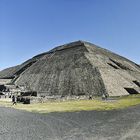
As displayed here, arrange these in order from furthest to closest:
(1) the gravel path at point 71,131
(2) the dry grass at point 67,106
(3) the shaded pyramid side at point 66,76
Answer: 1. (3) the shaded pyramid side at point 66,76
2. (2) the dry grass at point 67,106
3. (1) the gravel path at point 71,131

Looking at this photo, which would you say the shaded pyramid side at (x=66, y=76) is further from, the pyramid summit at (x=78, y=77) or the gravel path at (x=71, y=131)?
the gravel path at (x=71, y=131)

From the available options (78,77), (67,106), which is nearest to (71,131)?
(67,106)

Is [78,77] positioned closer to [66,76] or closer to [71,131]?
[66,76]

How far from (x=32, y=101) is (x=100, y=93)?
841 inches

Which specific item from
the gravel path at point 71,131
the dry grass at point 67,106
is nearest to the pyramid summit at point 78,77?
the dry grass at point 67,106

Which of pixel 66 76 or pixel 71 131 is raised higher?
pixel 66 76

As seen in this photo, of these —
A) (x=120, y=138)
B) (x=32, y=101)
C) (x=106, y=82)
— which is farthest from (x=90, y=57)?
(x=120, y=138)

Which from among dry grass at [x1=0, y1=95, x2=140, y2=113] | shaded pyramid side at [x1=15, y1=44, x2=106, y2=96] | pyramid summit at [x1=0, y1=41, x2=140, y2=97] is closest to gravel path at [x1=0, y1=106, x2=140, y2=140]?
dry grass at [x1=0, y1=95, x2=140, y2=113]

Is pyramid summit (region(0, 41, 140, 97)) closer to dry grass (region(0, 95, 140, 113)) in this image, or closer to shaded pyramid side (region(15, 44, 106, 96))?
shaded pyramid side (region(15, 44, 106, 96))

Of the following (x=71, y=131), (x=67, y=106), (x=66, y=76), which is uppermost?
(x=66, y=76)

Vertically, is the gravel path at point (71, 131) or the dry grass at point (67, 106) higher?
the dry grass at point (67, 106)

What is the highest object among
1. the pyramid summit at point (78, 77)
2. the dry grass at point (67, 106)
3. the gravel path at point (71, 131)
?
the pyramid summit at point (78, 77)

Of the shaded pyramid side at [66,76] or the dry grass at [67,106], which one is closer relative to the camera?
the dry grass at [67,106]

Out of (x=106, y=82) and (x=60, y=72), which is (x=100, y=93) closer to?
(x=106, y=82)
